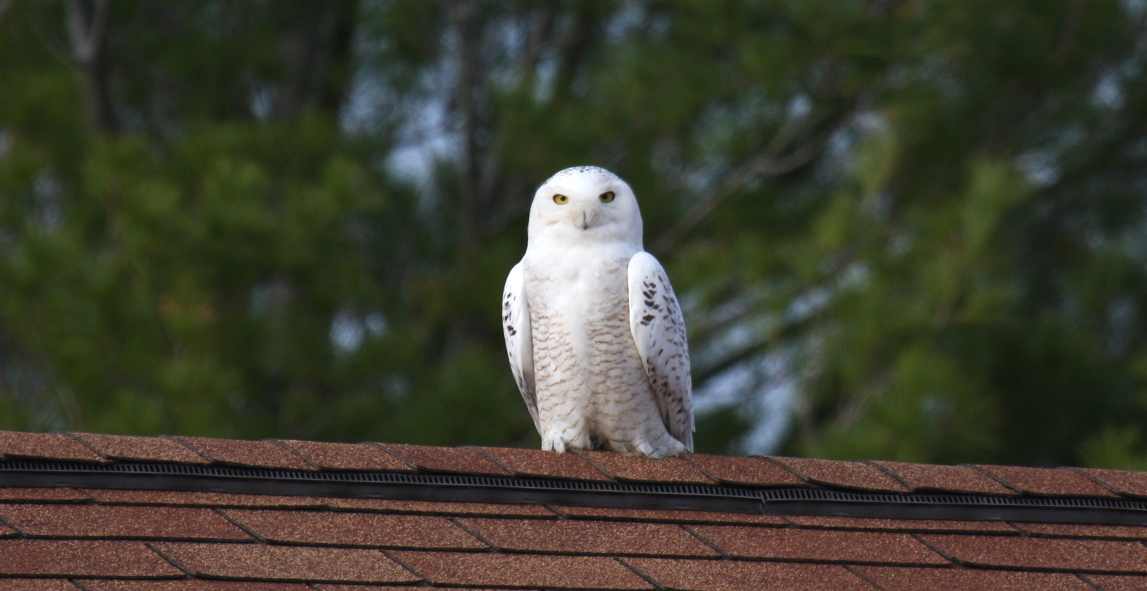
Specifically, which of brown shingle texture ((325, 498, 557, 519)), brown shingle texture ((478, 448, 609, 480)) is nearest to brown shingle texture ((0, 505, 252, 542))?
brown shingle texture ((325, 498, 557, 519))

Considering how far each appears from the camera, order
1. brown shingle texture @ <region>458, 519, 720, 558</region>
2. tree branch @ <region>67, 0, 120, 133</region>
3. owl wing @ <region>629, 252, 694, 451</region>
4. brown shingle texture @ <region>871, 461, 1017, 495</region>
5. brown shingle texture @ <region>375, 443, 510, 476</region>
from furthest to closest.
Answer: tree branch @ <region>67, 0, 120, 133</region> < owl wing @ <region>629, 252, 694, 451</region> < brown shingle texture @ <region>871, 461, 1017, 495</region> < brown shingle texture @ <region>375, 443, 510, 476</region> < brown shingle texture @ <region>458, 519, 720, 558</region>

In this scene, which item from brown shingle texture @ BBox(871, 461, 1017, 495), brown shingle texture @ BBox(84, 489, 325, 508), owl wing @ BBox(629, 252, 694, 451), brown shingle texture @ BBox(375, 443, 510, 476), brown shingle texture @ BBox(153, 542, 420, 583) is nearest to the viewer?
brown shingle texture @ BBox(153, 542, 420, 583)

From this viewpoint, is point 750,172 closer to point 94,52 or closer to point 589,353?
point 94,52

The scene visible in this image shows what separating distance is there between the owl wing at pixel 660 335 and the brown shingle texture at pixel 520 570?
679 mm

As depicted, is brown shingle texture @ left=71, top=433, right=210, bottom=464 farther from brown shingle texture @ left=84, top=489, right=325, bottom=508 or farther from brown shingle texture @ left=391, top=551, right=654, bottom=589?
brown shingle texture @ left=391, top=551, right=654, bottom=589

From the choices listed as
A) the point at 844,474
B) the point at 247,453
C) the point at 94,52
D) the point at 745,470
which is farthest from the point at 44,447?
the point at 94,52

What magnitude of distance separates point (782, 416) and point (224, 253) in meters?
2.99

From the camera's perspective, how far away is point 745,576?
2170 millimetres

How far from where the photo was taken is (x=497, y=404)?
5.22 metres

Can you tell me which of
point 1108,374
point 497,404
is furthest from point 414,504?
point 1108,374

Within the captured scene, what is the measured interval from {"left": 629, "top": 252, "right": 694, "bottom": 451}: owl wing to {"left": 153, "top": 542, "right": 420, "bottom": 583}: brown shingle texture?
878 mm

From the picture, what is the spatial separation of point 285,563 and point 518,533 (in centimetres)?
42

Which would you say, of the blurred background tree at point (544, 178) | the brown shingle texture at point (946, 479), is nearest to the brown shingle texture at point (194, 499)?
the brown shingle texture at point (946, 479)

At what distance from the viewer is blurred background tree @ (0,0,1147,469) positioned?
5035 mm
